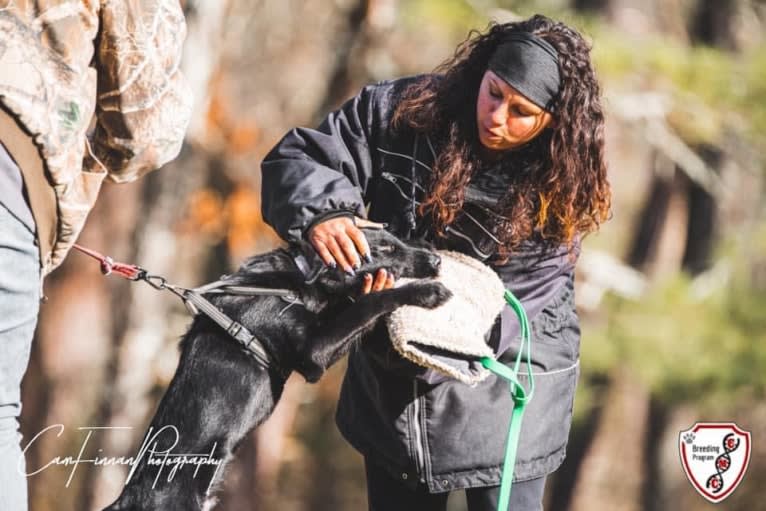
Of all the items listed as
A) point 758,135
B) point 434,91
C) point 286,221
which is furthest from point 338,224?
point 758,135

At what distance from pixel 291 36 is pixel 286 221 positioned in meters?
8.59

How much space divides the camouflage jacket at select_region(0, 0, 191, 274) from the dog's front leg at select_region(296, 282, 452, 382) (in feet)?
1.89

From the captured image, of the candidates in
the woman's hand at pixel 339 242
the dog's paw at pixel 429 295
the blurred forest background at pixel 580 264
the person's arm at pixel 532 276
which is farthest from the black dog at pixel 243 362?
the blurred forest background at pixel 580 264

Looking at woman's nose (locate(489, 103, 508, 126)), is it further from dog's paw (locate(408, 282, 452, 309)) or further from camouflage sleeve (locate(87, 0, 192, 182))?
camouflage sleeve (locate(87, 0, 192, 182))

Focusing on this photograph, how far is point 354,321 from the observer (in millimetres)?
2480

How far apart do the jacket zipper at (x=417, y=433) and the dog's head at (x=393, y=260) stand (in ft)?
0.90

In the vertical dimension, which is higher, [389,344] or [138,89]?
[138,89]

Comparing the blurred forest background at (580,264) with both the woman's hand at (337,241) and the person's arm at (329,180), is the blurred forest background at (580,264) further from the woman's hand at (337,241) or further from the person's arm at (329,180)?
the woman's hand at (337,241)

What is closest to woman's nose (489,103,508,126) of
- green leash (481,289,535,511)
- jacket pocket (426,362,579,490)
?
green leash (481,289,535,511)

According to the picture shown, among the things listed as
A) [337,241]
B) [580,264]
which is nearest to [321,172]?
[337,241]

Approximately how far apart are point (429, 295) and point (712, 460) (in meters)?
1.35

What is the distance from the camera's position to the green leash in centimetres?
234

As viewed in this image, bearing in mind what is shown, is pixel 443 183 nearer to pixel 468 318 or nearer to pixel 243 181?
pixel 468 318

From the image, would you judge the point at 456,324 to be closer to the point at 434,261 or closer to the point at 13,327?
the point at 434,261
